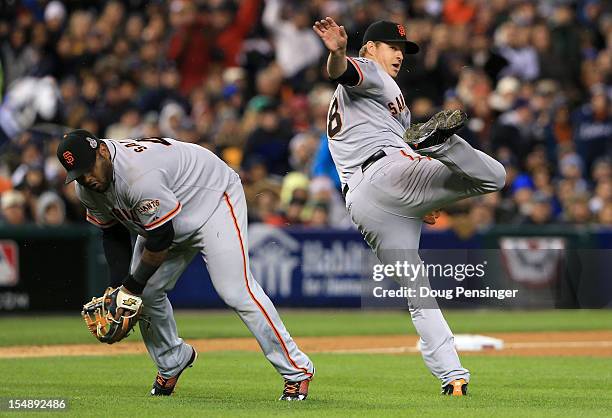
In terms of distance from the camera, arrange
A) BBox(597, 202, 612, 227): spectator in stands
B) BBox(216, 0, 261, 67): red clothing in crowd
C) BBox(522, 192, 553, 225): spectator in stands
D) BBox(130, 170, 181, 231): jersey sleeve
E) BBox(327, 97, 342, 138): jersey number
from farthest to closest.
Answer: BBox(216, 0, 261, 67): red clothing in crowd < BBox(597, 202, 612, 227): spectator in stands < BBox(522, 192, 553, 225): spectator in stands < BBox(327, 97, 342, 138): jersey number < BBox(130, 170, 181, 231): jersey sleeve

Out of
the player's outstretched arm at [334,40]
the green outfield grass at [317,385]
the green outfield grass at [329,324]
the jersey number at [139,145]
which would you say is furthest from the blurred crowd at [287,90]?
the player's outstretched arm at [334,40]

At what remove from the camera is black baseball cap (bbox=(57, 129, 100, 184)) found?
22.4 feet

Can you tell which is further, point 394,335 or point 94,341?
point 394,335

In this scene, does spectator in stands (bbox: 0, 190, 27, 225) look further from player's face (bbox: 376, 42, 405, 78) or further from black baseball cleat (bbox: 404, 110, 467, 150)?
black baseball cleat (bbox: 404, 110, 467, 150)

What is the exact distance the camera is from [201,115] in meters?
17.5

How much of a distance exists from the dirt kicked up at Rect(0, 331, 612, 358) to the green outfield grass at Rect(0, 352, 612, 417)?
0.49m

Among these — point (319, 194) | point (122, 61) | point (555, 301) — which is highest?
point (122, 61)

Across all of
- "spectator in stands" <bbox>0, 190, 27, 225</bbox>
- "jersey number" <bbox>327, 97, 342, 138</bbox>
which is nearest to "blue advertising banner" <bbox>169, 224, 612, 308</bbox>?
"spectator in stands" <bbox>0, 190, 27, 225</bbox>

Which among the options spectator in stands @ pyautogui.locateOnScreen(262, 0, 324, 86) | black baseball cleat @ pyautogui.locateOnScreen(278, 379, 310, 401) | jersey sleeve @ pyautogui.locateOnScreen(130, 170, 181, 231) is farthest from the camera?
spectator in stands @ pyautogui.locateOnScreen(262, 0, 324, 86)

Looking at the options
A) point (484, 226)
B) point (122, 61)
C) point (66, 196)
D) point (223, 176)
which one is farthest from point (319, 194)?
point (223, 176)

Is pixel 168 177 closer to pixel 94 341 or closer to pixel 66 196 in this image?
pixel 94 341

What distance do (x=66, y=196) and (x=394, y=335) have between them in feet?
16.3

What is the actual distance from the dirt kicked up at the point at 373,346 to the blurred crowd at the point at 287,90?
3256 mm

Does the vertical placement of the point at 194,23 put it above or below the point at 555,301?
above
